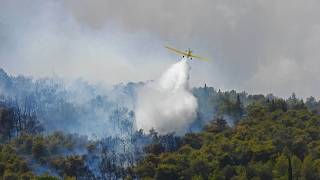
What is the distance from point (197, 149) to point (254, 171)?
33.2 metres

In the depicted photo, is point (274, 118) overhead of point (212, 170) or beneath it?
overhead

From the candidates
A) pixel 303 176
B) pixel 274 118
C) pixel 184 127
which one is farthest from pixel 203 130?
pixel 303 176

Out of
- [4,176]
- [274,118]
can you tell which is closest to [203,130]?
[274,118]

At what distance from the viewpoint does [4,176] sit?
131 metres

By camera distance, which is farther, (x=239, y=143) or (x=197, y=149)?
(x=197, y=149)

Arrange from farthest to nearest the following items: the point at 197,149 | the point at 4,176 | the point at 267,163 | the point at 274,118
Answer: the point at 274,118
the point at 197,149
the point at 267,163
the point at 4,176

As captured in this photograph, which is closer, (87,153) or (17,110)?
(87,153)

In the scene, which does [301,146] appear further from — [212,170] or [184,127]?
[184,127]

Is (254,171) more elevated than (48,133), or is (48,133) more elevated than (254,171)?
(48,133)

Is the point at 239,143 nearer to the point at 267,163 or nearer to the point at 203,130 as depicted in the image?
the point at 267,163

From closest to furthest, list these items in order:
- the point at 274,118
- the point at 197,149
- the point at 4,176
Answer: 1. the point at 4,176
2. the point at 197,149
3. the point at 274,118

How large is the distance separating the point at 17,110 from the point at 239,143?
66.4m

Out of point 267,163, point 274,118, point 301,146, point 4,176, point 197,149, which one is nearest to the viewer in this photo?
point 4,176

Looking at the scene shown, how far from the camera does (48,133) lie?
19425 cm
